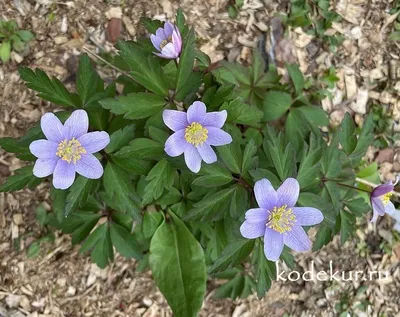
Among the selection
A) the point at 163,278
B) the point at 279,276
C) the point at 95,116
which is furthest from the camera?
the point at 279,276

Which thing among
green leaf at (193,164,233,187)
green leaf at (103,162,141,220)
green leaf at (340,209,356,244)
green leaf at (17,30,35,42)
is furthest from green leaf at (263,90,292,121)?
green leaf at (17,30,35,42)

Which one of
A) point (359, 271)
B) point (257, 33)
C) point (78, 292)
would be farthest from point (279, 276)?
point (257, 33)

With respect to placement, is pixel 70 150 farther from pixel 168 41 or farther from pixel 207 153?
pixel 168 41

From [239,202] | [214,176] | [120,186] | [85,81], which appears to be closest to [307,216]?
[239,202]

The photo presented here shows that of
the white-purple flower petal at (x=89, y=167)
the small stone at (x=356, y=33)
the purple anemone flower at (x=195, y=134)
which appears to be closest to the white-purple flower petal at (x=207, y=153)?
the purple anemone flower at (x=195, y=134)

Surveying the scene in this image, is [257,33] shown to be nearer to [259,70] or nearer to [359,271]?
[259,70]
